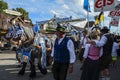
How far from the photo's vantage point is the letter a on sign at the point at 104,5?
49.6 feet

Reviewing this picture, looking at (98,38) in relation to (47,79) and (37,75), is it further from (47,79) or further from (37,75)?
(37,75)

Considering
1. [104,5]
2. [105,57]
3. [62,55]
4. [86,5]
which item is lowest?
[105,57]

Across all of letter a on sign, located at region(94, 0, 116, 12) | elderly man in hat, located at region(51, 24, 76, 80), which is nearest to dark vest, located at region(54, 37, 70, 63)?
elderly man in hat, located at region(51, 24, 76, 80)

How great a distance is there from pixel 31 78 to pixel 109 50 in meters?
3.41

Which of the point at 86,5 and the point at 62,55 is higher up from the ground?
the point at 86,5

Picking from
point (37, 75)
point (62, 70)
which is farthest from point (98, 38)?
point (37, 75)

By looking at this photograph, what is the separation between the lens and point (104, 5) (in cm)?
1516

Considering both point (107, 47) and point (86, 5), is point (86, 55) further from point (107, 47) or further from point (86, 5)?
point (86, 5)

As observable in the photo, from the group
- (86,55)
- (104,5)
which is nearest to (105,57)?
(86,55)

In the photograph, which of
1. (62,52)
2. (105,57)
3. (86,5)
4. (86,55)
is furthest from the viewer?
(86,5)

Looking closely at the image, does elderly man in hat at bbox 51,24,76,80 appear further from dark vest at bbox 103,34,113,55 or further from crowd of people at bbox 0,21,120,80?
dark vest at bbox 103,34,113,55

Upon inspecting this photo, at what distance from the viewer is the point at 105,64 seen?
10430 mm

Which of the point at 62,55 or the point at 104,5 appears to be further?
the point at 104,5

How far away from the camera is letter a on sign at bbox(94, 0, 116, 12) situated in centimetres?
1513
